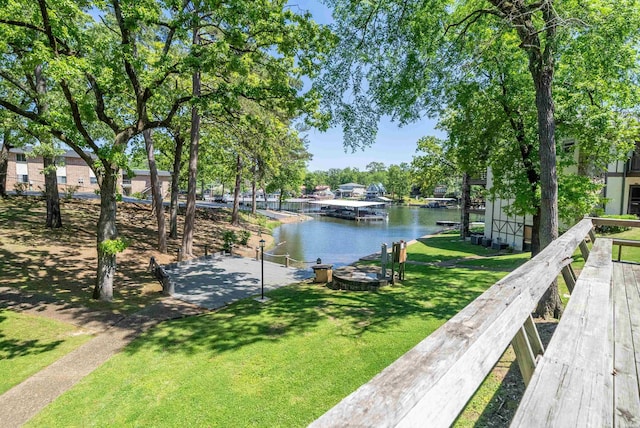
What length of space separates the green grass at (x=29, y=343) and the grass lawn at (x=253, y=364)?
1.27m

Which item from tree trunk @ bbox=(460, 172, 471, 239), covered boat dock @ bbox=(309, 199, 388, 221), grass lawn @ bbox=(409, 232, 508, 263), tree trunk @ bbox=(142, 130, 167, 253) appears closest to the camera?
tree trunk @ bbox=(142, 130, 167, 253)

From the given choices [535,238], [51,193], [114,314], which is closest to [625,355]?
[114,314]

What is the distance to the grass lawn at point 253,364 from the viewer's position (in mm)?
4613

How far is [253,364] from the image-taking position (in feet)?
19.0

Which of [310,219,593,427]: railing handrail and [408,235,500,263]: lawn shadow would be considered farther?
[408,235,500,263]: lawn shadow

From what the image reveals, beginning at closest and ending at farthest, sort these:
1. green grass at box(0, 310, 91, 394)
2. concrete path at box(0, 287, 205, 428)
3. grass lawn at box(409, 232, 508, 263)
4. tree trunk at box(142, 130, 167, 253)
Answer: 1. concrete path at box(0, 287, 205, 428)
2. green grass at box(0, 310, 91, 394)
3. tree trunk at box(142, 130, 167, 253)
4. grass lawn at box(409, 232, 508, 263)

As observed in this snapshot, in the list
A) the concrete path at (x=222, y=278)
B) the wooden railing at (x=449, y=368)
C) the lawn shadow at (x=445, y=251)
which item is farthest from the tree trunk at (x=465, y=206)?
the wooden railing at (x=449, y=368)

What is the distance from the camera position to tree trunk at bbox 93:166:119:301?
30.9 ft

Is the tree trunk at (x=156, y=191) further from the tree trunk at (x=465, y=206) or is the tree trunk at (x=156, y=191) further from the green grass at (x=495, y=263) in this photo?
the tree trunk at (x=465, y=206)

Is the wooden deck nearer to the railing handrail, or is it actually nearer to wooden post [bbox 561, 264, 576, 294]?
the railing handrail

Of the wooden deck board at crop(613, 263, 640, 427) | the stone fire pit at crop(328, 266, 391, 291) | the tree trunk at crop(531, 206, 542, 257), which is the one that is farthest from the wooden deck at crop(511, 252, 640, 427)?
the tree trunk at crop(531, 206, 542, 257)

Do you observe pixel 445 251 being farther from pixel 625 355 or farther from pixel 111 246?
pixel 625 355

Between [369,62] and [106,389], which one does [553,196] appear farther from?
[106,389]

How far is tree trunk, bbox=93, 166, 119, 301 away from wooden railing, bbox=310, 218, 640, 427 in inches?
398
